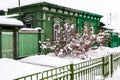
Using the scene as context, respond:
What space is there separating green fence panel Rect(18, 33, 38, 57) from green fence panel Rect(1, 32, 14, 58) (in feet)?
2.81

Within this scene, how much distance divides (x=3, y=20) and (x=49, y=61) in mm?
3977

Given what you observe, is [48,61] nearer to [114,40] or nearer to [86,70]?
[86,70]

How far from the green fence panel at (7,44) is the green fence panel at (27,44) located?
33.7 inches

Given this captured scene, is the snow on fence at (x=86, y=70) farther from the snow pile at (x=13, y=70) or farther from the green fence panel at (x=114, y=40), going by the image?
the green fence panel at (x=114, y=40)

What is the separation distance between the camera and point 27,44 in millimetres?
16297

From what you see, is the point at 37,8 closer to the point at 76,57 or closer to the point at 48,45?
the point at 48,45

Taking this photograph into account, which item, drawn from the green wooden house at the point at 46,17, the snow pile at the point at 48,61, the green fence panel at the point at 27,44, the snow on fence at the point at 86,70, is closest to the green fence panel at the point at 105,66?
the snow on fence at the point at 86,70

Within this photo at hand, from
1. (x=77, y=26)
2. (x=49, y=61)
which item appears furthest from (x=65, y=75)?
(x=77, y=26)

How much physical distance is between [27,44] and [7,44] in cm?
215

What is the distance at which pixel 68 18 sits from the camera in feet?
73.0

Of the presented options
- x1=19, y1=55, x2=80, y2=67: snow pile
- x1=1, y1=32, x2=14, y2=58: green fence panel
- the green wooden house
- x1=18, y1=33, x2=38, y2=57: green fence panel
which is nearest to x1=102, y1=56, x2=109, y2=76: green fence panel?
x1=19, y1=55, x2=80, y2=67: snow pile

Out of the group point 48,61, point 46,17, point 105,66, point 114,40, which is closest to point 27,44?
point 48,61

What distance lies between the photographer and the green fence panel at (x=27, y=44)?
51.5 feet

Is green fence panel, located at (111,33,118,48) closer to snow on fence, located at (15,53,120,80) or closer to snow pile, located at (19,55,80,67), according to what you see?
snow pile, located at (19,55,80,67)
